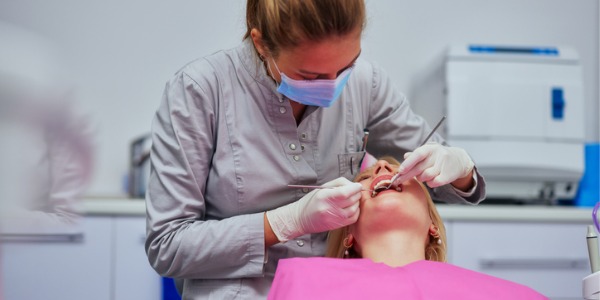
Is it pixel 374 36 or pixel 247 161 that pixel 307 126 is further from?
pixel 374 36

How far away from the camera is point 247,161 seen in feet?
4.87

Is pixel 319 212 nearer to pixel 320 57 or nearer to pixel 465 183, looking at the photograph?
pixel 320 57

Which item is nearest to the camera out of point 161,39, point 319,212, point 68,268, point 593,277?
point 593,277

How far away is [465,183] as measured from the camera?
1602mm

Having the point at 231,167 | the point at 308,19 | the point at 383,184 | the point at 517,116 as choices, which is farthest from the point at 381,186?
the point at 517,116

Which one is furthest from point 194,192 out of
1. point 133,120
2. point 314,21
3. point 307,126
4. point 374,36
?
point 374,36

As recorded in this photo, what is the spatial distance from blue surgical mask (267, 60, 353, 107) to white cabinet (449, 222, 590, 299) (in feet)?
4.12

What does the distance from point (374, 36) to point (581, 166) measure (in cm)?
113

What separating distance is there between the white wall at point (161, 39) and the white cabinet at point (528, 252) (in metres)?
0.61

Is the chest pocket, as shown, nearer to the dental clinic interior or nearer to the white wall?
the dental clinic interior

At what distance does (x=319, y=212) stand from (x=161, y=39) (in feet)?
6.17

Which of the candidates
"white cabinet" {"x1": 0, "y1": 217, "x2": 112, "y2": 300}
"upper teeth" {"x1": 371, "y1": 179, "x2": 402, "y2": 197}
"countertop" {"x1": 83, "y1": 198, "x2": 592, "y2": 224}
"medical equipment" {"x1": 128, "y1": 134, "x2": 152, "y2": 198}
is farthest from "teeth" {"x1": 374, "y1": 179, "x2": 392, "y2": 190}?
"medical equipment" {"x1": 128, "y1": 134, "x2": 152, "y2": 198}

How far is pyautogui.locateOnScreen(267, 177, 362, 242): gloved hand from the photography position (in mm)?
1372

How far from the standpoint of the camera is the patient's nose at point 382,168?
155 centimetres
